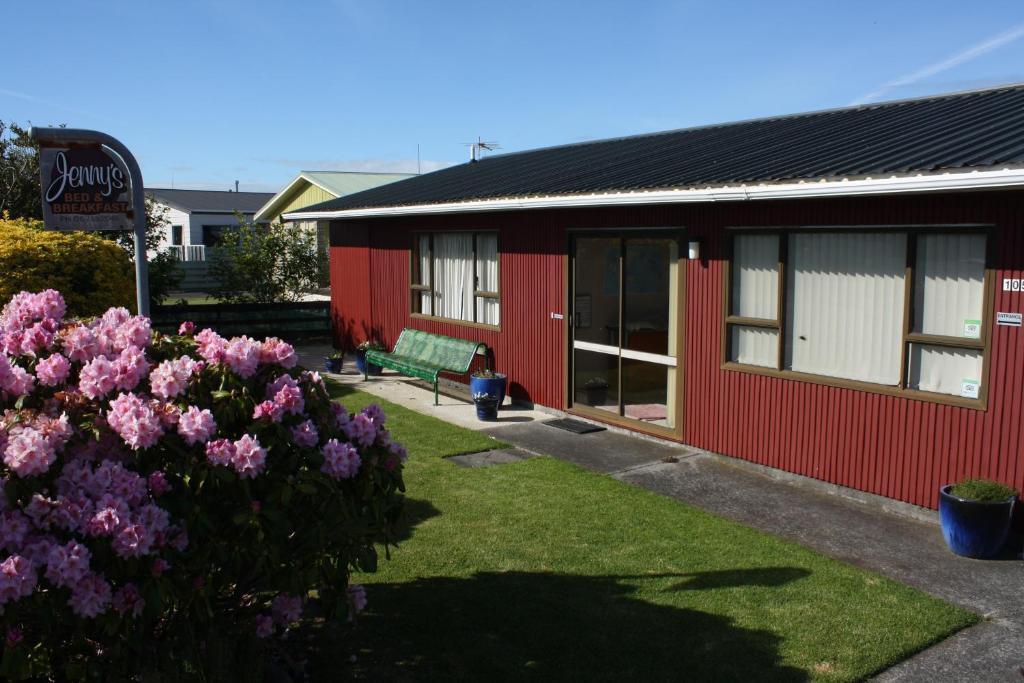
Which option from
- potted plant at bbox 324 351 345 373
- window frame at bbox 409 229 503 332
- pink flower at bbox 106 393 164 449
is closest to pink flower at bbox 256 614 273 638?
pink flower at bbox 106 393 164 449

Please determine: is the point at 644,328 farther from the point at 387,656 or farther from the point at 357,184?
the point at 357,184

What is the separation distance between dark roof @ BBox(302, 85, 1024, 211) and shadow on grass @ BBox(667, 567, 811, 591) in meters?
3.08

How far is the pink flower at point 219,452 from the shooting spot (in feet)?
11.8

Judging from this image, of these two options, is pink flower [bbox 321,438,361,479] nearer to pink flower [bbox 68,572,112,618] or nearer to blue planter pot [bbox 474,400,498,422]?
pink flower [bbox 68,572,112,618]

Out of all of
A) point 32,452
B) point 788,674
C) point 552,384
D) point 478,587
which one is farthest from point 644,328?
point 32,452

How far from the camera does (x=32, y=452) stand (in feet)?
11.4

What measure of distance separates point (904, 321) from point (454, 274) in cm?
752

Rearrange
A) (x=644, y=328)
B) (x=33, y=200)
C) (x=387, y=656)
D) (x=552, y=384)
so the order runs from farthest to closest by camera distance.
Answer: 1. (x=33, y=200)
2. (x=552, y=384)
3. (x=644, y=328)
4. (x=387, y=656)

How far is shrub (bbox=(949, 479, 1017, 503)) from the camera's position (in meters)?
6.37

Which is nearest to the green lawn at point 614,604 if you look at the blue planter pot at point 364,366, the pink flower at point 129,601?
the pink flower at point 129,601

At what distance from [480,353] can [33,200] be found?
1366cm

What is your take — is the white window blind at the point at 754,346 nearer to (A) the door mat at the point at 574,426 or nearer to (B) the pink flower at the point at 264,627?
(A) the door mat at the point at 574,426

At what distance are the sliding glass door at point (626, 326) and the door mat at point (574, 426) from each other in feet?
0.71

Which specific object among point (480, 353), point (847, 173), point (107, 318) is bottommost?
point (480, 353)
